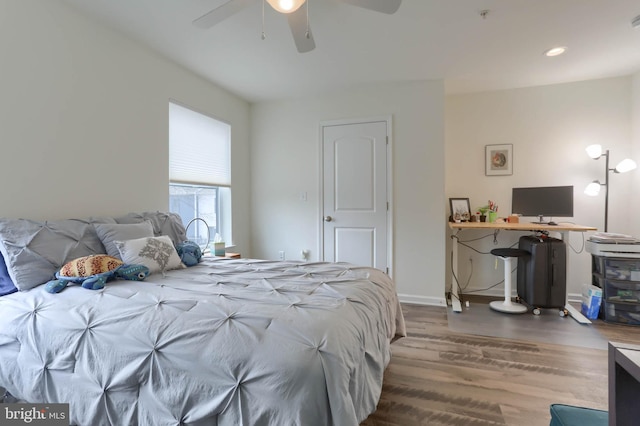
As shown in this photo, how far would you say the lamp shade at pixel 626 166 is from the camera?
3.20 metres

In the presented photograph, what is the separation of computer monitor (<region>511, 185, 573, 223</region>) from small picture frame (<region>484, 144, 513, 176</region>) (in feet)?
1.22

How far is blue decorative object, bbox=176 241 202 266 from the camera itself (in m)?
2.36

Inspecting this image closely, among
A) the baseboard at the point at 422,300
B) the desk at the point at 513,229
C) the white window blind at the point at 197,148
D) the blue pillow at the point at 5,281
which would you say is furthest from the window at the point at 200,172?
the desk at the point at 513,229

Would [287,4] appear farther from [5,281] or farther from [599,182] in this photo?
[599,182]

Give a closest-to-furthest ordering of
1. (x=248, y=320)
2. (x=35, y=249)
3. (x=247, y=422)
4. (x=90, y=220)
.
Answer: (x=247, y=422), (x=248, y=320), (x=35, y=249), (x=90, y=220)

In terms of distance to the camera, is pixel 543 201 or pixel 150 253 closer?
→ pixel 150 253

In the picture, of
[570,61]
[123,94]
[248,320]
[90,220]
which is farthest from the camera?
[570,61]

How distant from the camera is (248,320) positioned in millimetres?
1154

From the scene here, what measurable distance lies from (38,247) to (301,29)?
206 centimetres

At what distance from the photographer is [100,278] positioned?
5.54 feet

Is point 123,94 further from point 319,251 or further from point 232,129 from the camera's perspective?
point 319,251

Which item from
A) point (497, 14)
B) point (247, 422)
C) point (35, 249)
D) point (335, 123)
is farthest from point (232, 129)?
point (247, 422)

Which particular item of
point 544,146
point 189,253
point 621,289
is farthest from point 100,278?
→ point 544,146

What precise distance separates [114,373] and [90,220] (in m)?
1.42
